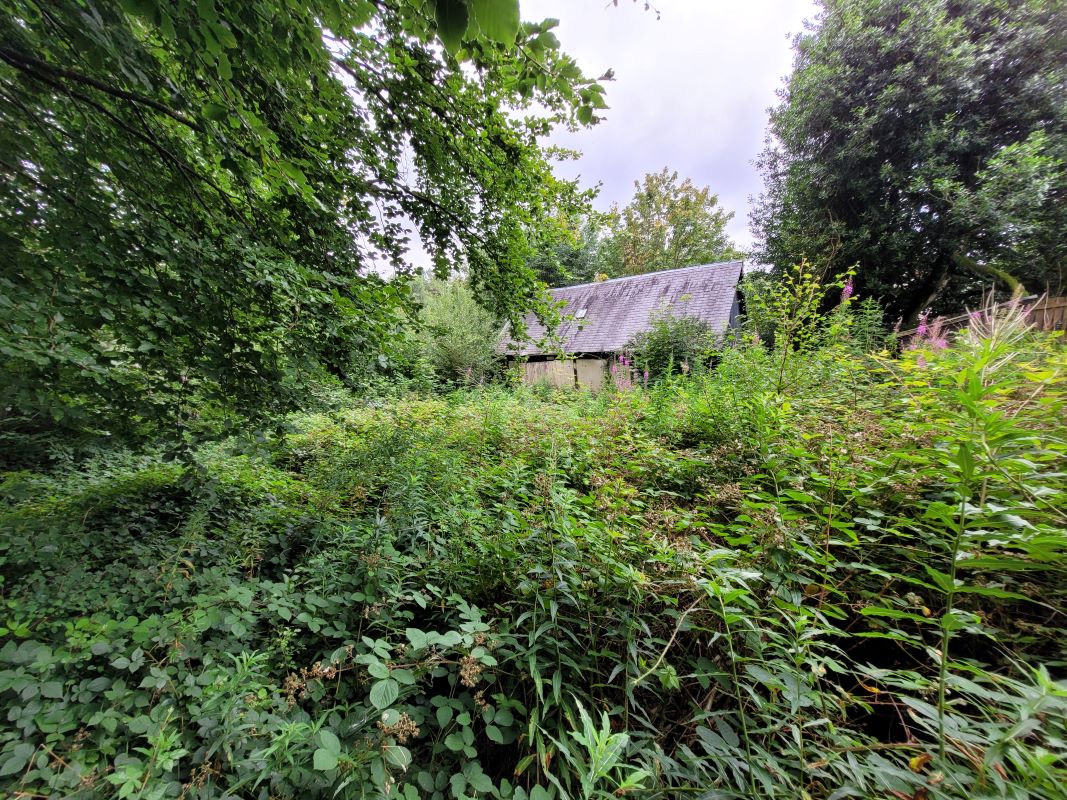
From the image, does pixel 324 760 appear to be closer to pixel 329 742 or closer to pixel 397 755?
pixel 329 742

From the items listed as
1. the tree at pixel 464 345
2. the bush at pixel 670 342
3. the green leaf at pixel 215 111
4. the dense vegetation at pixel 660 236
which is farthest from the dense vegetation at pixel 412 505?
the dense vegetation at pixel 660 236

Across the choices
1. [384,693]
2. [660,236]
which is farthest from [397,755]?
[660,236]

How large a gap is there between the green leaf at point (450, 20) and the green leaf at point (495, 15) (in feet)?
0.12

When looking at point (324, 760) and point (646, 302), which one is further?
point (646, 302)

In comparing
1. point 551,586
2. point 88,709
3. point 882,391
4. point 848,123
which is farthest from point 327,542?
point 848,123

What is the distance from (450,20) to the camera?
0.99 meters

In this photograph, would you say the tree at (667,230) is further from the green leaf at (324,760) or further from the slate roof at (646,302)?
the green leaf at (324,760)

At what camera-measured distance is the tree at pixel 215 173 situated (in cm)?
167

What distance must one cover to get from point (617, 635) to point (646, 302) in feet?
46.4

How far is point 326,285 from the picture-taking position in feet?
8.14

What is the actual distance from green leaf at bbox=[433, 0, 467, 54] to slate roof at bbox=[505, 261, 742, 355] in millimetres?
10796

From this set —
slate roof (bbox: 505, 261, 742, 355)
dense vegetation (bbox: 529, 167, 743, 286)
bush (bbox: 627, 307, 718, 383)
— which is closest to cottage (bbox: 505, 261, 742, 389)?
slate roof (bbox: 505, 261, 742, 355)

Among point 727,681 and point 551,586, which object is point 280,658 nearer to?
point 551,586

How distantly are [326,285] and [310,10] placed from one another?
1.38 meters
